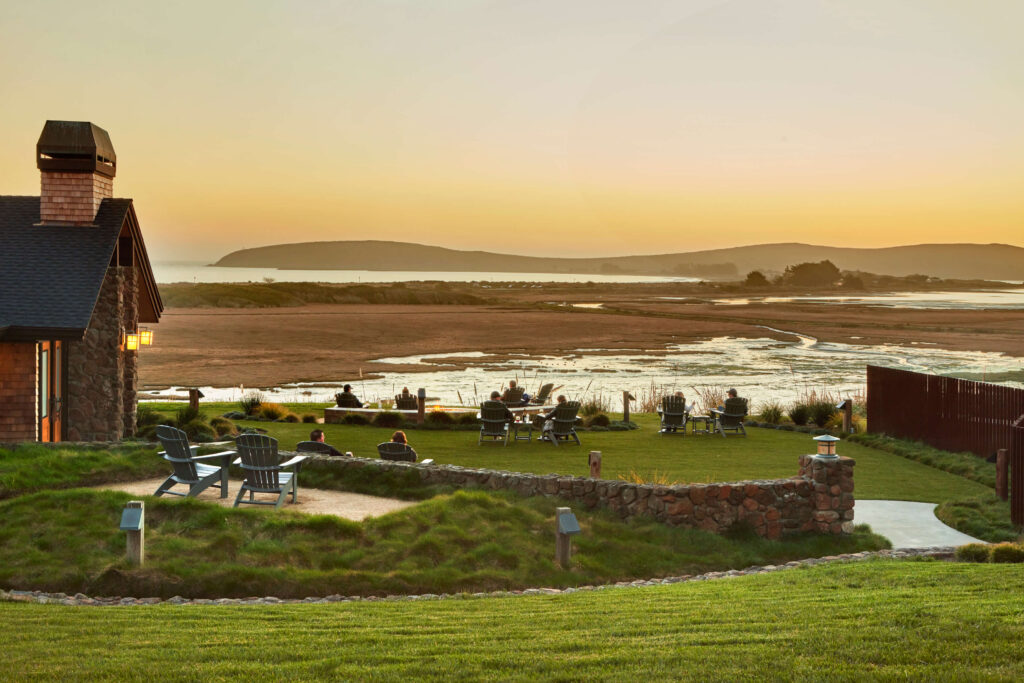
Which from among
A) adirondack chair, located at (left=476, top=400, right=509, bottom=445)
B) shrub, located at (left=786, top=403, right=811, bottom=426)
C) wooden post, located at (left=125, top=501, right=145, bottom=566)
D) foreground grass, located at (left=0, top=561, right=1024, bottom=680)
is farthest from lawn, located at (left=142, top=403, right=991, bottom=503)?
wooden post, located at (left=125, top=501, right=145, bottom=566)

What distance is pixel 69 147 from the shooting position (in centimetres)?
1758

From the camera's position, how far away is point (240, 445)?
11.4 m

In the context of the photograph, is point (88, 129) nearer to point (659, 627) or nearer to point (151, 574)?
point (151, 574)

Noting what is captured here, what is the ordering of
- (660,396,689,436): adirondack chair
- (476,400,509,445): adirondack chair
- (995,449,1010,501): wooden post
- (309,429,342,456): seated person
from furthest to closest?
1. (660,396,689,436): adirondack chair
2. (476,400,509,445): adirondack chair
3. (309,429,342,456): seated person
4. (995,449,1010,501): wooden post

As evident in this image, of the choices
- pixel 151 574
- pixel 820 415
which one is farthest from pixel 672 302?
pixel 151 574

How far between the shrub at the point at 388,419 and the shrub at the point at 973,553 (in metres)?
13.7

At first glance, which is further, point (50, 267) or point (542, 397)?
point (542, 397)

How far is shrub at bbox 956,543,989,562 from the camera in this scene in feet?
31.8

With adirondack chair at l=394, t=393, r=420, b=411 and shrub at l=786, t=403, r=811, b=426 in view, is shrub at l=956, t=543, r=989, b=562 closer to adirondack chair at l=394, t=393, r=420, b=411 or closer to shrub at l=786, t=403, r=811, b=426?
shrub at l=786, t=403, r=811, b=426

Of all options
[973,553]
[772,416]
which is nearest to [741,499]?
[973,553]

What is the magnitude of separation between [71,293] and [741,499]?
1143cm

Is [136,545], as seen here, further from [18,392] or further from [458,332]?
[458,332]

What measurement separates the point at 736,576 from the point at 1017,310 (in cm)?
7428

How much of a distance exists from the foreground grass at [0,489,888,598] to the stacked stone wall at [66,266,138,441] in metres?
6.42
